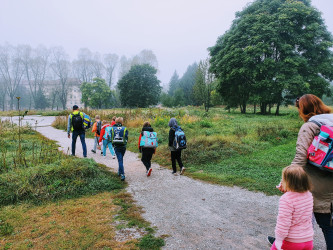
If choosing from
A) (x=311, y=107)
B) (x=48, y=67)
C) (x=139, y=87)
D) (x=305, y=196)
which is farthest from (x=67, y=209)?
(x=48, y=67)

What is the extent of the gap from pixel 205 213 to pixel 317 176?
7.64 ft

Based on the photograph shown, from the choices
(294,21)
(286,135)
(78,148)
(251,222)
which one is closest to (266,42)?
(294,21)

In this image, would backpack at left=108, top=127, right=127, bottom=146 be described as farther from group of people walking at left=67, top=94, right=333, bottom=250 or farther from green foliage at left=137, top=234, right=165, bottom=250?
group of people walking at left=67, top=94, right=333, bottom=250

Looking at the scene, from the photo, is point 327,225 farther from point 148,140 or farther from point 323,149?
point 148,140

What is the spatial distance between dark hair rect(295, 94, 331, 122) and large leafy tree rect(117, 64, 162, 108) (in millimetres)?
38147

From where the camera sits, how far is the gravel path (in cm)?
314

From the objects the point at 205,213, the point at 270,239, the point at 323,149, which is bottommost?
the point at 205,213

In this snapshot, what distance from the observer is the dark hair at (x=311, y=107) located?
7.79 ft

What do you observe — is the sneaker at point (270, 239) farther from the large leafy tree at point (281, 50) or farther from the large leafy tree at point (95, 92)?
the large leafy tree at point (95, 92)

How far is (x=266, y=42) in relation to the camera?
21.2 metres

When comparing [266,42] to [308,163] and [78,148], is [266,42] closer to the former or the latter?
[78,148]

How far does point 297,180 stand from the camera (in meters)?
2.10

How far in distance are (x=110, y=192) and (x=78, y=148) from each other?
5851 mm

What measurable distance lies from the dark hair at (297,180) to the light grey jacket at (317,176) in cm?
17
